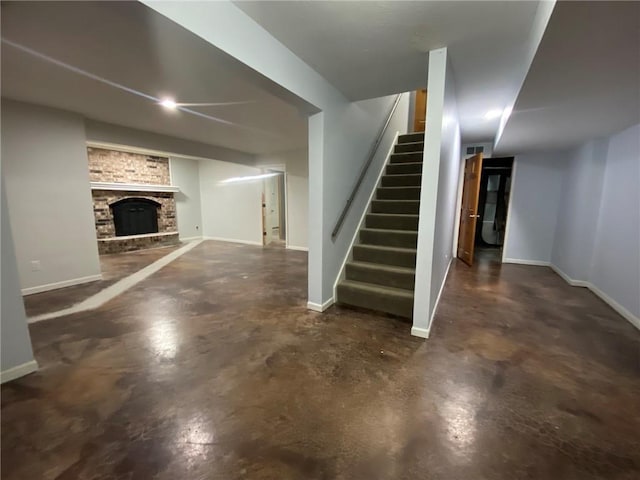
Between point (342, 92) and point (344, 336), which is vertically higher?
point (342, 92)

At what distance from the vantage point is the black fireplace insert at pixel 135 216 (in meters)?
6.39

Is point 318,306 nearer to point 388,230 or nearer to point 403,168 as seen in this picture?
point 388,230

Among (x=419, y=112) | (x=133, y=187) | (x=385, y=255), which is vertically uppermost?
(x=419, y=112)

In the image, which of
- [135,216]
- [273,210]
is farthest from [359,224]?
[135,216]

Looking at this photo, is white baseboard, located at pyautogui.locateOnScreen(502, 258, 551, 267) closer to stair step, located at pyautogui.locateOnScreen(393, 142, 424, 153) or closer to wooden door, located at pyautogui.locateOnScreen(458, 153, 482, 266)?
wooden door, located at pyautogui.locateOnScreen(458, 153, 482, 266)

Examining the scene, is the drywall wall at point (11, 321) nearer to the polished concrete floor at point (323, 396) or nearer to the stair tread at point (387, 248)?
the polished concrete floor at point (323, 396)

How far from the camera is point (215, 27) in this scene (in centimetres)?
158

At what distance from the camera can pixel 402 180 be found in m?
4.27

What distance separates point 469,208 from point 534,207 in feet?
4.70

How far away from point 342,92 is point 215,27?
1.75m

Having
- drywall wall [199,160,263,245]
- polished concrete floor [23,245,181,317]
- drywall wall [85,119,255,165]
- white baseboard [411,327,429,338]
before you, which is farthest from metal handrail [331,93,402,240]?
drywall wall [199,160,263,245]

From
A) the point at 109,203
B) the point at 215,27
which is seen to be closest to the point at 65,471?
the point at 215,27

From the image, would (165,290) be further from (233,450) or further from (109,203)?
(109,203)

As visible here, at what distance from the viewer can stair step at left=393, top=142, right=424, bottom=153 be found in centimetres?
478
